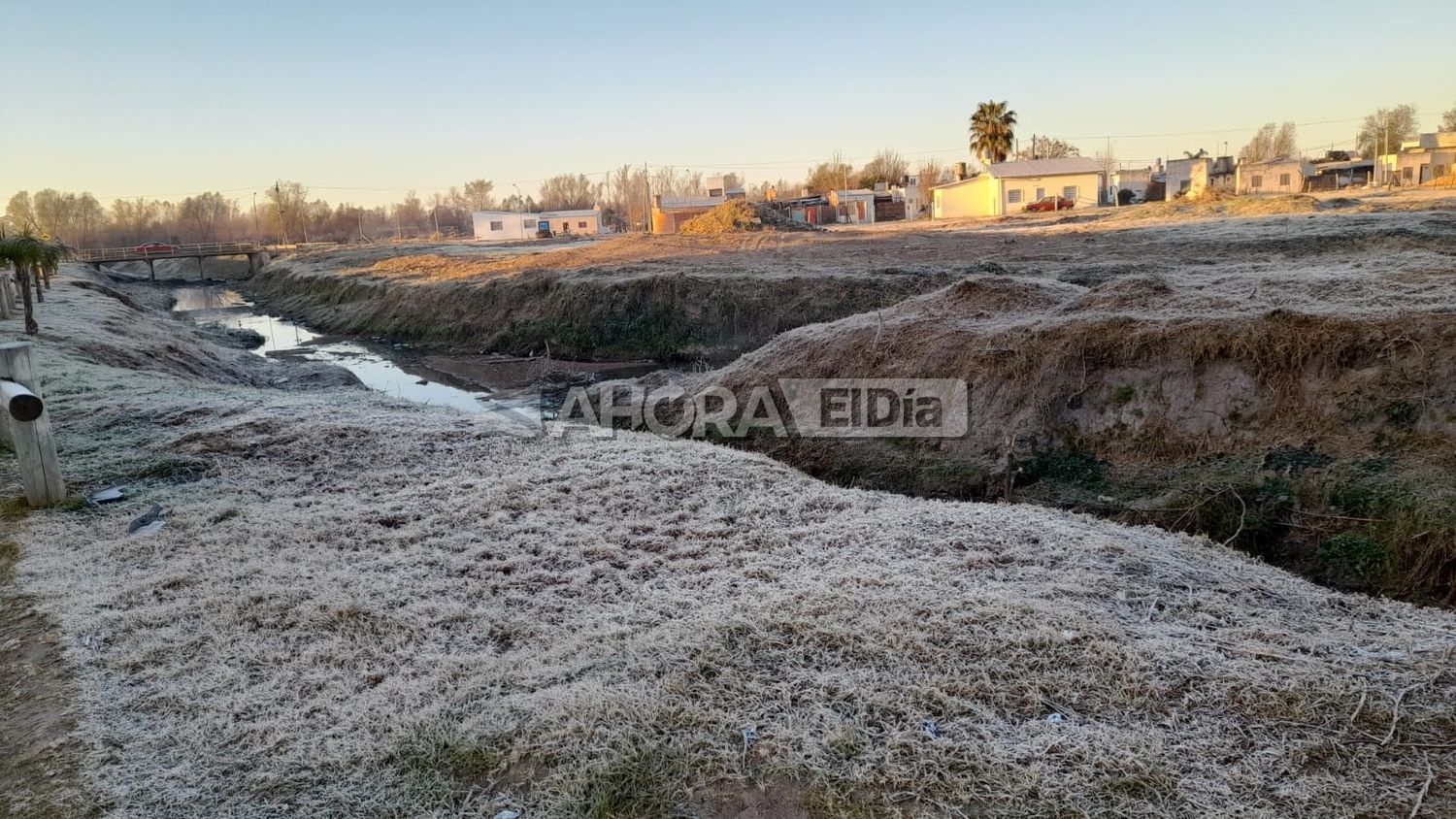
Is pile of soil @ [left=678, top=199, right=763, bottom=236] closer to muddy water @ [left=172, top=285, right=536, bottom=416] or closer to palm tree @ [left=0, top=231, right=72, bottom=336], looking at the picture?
muddy water @ [left=172, top=285, right=536, bottom=416]

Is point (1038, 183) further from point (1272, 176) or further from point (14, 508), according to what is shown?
point (14, 508)

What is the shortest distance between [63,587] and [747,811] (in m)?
4.61

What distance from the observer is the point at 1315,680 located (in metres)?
3.75

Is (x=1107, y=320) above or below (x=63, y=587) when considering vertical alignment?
above

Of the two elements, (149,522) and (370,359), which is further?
(370,359)

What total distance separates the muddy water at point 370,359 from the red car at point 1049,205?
35.0m

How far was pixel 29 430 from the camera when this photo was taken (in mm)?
6594

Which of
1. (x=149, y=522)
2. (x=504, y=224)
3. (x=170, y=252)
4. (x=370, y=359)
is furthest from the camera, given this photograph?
(x=504, y=224)

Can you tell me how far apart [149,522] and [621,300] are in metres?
16.5

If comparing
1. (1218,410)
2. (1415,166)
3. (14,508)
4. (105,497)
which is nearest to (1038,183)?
(1415,166)

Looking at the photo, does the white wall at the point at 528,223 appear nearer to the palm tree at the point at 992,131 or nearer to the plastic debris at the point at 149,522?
the palm tree at the point at 992,131

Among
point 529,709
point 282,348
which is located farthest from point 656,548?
point 282,348

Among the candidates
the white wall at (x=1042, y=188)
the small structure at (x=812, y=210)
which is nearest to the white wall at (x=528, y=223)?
the small structure at (x=812, y=210)

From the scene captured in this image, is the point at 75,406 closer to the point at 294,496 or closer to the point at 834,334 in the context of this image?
the point at 294,496
